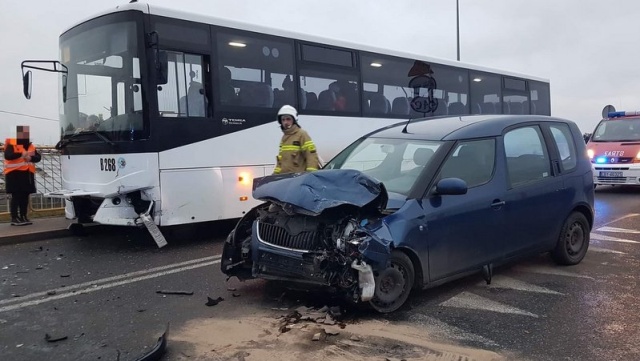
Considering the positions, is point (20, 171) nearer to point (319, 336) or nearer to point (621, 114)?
point (319, 336)

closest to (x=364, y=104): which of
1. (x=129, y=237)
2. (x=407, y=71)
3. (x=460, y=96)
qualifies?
(x=407, y=71)

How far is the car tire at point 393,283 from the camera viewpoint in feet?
14.5

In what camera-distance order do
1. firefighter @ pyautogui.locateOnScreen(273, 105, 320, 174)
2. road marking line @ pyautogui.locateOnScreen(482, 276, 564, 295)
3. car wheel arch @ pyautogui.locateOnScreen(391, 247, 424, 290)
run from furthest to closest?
firefighter @ pyautogui.locateOnScreen(273, 105, 320, 174)
road marking line @ pyautogui.locateOnScreen(482, 276, 564, 295)
car wheel arch @ pyautogui.locateOnScreen(391, 247, 424, 290)

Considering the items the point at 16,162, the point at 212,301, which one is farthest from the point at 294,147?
the point at 16,162

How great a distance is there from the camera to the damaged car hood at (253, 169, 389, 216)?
14.3ft

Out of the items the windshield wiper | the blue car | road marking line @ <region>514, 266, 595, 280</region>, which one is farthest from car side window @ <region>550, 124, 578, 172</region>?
the windshield wiper

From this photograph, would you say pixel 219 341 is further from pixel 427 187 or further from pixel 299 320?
pixel 427 187

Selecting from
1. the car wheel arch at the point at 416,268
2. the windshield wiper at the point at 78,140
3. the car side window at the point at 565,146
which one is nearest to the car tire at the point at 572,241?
the car side window at the point at 565,146

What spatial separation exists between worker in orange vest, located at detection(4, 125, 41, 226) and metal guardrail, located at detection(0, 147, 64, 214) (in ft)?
4.41

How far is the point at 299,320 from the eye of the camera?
433cm

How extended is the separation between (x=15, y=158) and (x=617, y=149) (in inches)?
559

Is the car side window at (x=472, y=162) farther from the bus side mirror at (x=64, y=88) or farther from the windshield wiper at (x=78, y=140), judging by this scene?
the bus side mirror at (x=64, y=88)

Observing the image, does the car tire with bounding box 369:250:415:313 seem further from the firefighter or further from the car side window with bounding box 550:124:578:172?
the firefighter

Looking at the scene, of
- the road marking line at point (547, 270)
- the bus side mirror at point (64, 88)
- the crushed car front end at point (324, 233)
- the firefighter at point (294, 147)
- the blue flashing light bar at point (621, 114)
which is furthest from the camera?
the blue flashing light bar at point (621, 114)
